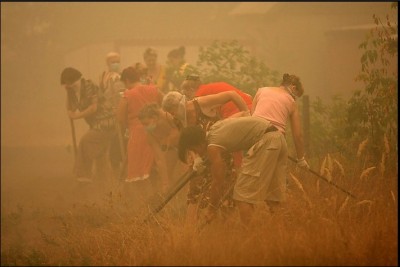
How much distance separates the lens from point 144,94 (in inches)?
339

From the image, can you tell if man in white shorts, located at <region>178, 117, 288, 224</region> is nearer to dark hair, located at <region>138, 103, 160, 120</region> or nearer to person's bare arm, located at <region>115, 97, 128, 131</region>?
dark hair, located at <region>138, 103, 160, 120</region>

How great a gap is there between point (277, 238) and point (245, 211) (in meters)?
0.68

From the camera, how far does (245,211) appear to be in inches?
229

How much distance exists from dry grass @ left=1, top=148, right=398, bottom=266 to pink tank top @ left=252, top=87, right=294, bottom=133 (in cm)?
77

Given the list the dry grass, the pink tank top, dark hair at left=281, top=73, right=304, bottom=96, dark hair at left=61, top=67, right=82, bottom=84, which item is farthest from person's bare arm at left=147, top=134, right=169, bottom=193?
dark hair at left=281, top=73, right=304, bottom=96

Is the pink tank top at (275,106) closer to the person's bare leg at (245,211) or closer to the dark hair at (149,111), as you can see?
the person's bare leg at (245,211)

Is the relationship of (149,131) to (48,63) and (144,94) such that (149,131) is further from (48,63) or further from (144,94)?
(48,63)

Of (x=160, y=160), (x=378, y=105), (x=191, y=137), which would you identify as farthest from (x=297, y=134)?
(x=160, y=160)

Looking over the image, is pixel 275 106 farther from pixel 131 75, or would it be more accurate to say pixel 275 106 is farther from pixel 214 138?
pixel 131 75

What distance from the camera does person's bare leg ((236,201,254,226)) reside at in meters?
5.73

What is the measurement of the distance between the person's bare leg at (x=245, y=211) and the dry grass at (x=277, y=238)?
0.34ft

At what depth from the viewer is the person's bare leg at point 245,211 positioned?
5734 mm

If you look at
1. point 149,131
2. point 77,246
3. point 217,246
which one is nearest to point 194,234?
point 217,246

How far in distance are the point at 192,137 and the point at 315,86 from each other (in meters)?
18.3
